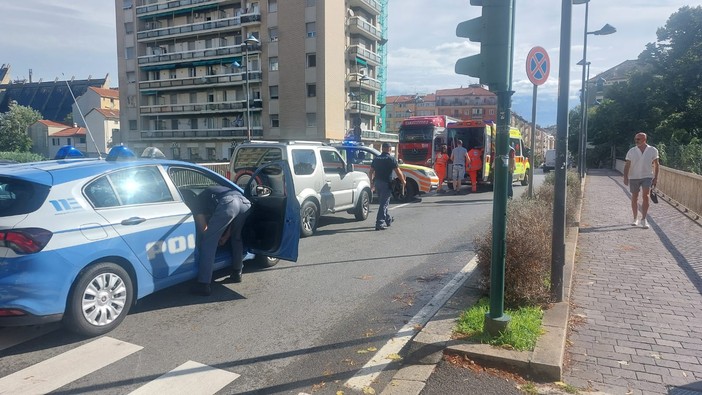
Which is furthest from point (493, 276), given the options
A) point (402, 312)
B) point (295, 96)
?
point (295, 96)

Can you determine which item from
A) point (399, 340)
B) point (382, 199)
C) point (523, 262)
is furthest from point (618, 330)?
point (382, 199)

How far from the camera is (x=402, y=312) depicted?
17.1 feet

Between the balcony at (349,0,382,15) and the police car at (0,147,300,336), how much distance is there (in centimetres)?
5184

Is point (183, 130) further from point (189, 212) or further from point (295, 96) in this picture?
point (189, 212)

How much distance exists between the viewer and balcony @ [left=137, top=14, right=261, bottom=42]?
5222 cm

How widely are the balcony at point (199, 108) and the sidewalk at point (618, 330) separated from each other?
48.3 meters

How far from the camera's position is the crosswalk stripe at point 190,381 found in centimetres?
355

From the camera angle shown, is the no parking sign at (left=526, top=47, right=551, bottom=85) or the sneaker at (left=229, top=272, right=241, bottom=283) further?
the no parking sign at (left=526, top=47, right=551, bottom=85)

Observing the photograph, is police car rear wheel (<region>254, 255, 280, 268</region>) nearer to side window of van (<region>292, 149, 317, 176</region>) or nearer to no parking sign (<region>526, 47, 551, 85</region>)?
side window of van (<region>292, 149, 317, 176</region>)

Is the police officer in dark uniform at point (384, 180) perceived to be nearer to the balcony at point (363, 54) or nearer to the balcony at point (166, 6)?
the balcony at point (363, 54)

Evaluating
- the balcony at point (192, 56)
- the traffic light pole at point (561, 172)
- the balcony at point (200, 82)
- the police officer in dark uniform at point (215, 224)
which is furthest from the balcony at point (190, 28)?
the traffic light pole at point (561, 172)

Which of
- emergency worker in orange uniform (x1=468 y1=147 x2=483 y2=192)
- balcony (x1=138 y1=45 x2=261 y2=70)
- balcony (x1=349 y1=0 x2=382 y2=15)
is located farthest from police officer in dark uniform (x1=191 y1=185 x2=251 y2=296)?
balcony (x1=349 y1=0 x2=382 y2=15)

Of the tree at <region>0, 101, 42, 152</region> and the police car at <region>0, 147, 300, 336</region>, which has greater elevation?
the tree at <region>0, 101, 42, 152</region>

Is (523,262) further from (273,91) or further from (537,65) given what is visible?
(273,91)
